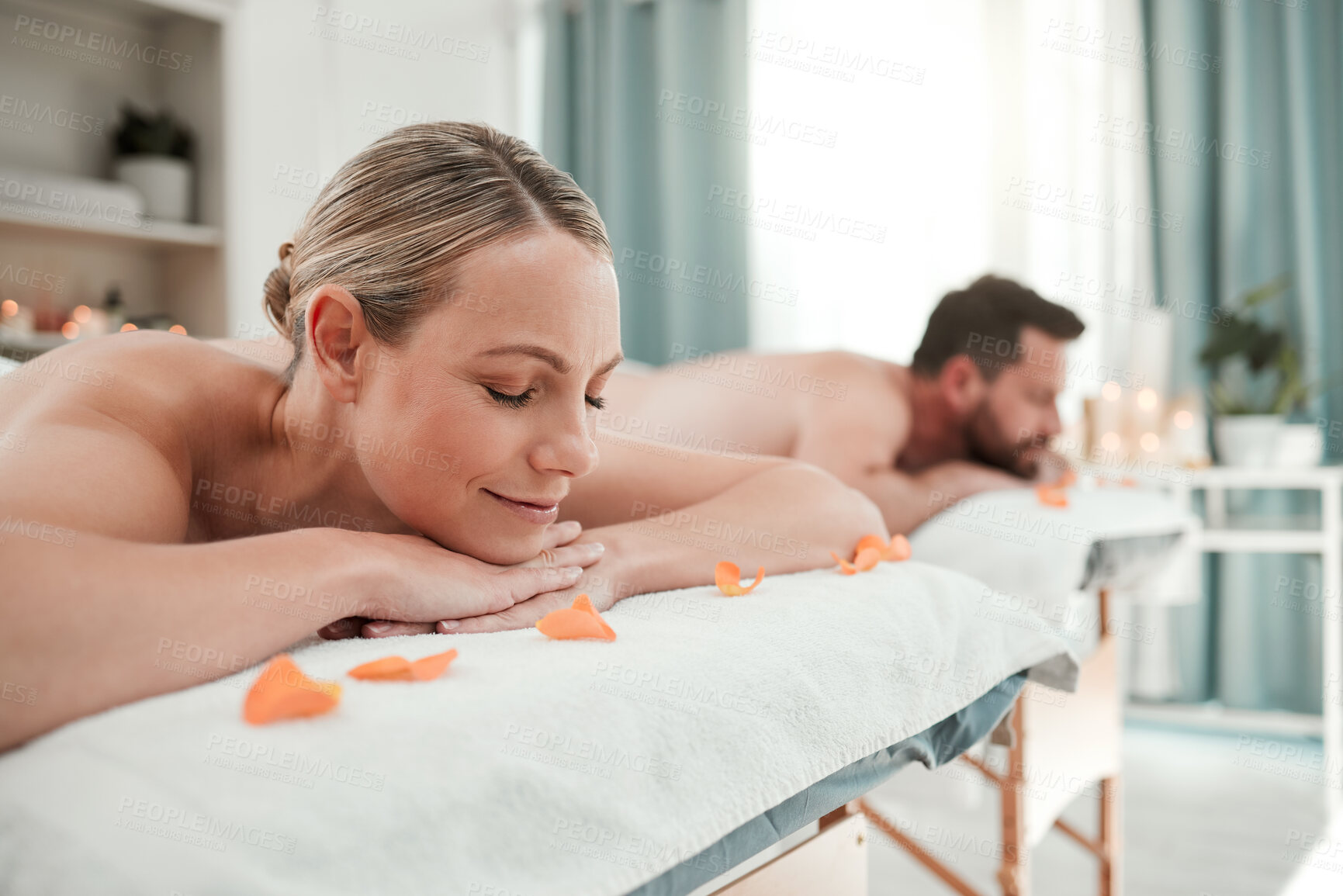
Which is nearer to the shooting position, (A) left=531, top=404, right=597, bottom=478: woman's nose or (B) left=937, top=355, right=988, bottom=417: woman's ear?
(A) left=531, top=404, right=597, bottom=478: woman's nose

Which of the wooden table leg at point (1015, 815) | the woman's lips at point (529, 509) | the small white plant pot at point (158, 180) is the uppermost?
the small white plant pot at point (158, 180)

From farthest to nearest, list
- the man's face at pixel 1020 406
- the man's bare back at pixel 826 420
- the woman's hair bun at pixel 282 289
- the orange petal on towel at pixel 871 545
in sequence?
the man's face at pixel 1020 406 → the man's bare back at pixel 826 420 → the orange petal on towel at pixel 871 545 → the woman's hair bun at pixel 282 289

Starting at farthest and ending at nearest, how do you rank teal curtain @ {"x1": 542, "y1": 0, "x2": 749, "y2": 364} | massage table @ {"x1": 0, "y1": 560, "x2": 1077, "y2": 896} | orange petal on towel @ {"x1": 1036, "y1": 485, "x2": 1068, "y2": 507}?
teal curtain @ {"x1": 542, "y1": 0, "x2": 749, "y2": 364}, orange petal on towel @ {"x1": 1036, "y1": 485, "x2": 1068, "y2": 507}, massage table @ {"x1": 0, "y1": 560, "x2": 1077, "y2": 896}

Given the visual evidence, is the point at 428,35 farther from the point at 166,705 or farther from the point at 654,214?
the point at 166,705

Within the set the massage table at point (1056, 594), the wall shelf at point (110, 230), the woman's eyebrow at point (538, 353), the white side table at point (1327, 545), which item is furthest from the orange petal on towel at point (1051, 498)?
the wall shelf at point (110, 230)

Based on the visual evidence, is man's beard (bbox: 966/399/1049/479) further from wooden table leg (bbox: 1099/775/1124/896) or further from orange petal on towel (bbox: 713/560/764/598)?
orange petal on towel (bbox: 713/560/764/598)

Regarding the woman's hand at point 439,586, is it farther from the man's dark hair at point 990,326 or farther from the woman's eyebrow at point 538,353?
the man's dark hair at point 990,326

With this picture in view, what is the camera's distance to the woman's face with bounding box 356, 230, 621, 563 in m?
0.68

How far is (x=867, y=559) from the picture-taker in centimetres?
94

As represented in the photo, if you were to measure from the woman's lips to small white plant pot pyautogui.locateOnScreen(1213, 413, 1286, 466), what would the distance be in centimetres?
237

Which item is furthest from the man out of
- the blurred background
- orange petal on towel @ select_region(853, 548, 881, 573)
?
orange petal on towel @ select_region(853, 548, 881, 573)

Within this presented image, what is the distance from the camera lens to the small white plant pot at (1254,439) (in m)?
2.47

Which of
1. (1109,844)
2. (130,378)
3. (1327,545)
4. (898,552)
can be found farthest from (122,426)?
(1327,545)

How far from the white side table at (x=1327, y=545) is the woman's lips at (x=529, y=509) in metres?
2.15
